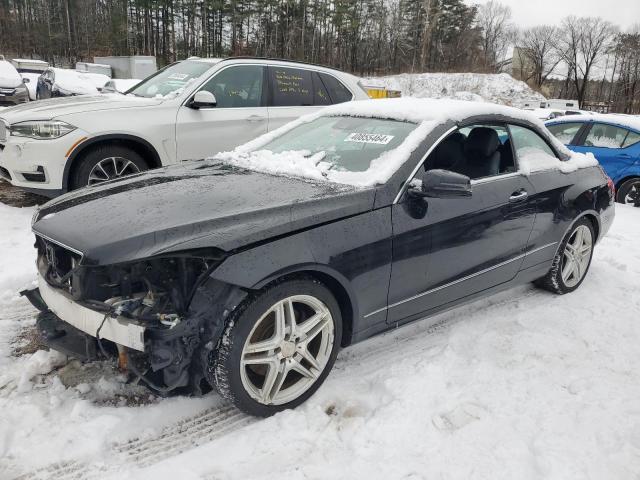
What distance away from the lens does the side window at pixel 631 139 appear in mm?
8695

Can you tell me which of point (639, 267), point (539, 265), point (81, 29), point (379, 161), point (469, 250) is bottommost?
point (639, 267)

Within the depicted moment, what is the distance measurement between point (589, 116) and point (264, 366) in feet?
29.6

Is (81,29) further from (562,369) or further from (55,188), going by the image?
(562,369)

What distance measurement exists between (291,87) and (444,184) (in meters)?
4.23

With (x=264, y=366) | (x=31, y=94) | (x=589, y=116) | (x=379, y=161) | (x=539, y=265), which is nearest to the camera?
(x=264, y=366)

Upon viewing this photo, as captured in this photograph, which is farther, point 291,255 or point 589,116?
point 589,116

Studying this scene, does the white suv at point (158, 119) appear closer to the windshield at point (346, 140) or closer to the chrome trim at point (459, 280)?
the windshield at point (346, 140)

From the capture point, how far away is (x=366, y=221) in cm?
266

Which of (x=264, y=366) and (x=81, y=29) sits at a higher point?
(x=81, y=29)

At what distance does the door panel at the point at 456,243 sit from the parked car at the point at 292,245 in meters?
0.01

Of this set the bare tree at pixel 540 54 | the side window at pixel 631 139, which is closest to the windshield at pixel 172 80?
the side window at pixel 631 139

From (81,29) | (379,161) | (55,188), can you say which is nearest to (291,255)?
(379,161)

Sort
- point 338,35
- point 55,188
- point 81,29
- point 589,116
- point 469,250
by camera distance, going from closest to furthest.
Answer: point 469,250, point 55,188, point 589,116, point 81,29, point 338,35

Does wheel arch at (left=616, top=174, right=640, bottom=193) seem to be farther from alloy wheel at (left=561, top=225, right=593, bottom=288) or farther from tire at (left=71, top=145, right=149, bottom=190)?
tire at (left=71, top=145, right=149, bottom=190)
